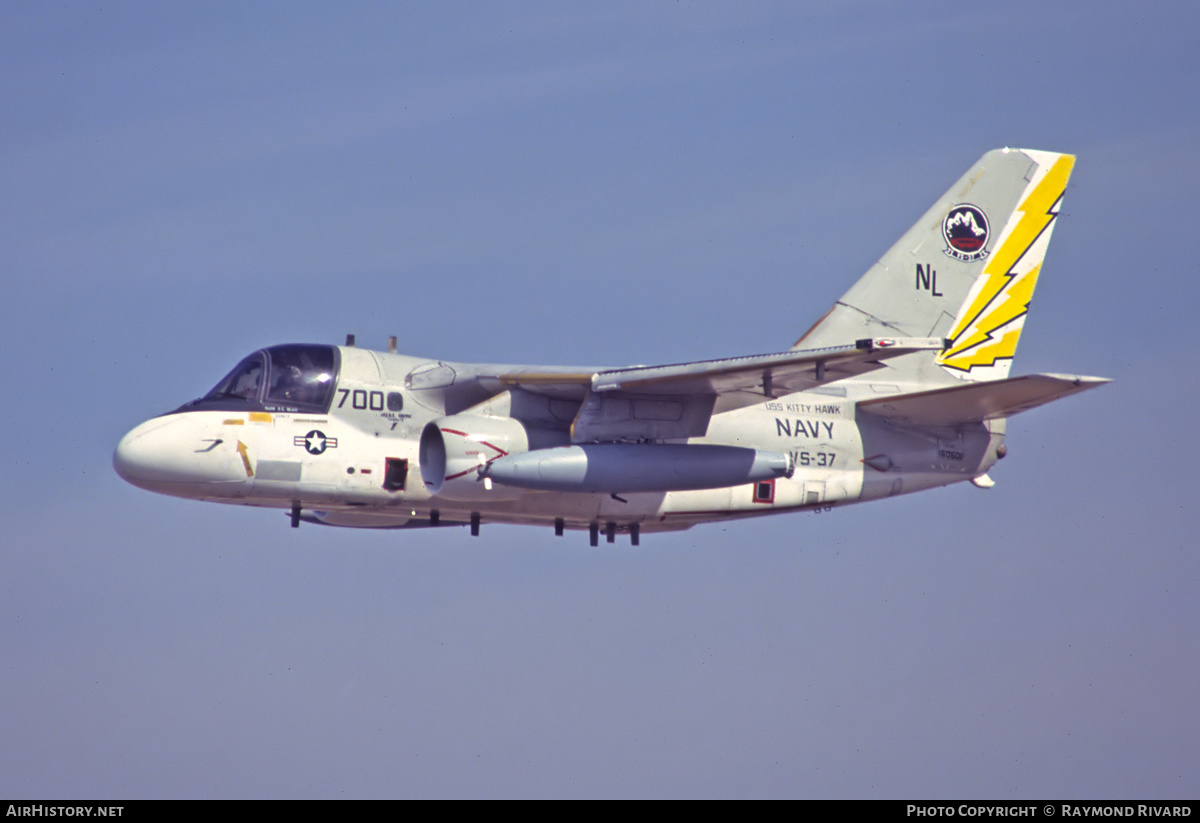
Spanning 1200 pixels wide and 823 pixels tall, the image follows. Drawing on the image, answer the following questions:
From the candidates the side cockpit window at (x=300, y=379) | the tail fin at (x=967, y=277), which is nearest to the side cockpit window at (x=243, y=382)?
the side cockpit window at (x=300, y=379)

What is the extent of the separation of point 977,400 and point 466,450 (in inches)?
327

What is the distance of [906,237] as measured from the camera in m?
28.7

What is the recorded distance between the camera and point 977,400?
2550 cm

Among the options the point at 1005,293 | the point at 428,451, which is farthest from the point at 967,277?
the point at 428,451

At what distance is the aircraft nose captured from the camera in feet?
77.5

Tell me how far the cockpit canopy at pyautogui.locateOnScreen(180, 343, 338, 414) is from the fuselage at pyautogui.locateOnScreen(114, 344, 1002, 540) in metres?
0.02

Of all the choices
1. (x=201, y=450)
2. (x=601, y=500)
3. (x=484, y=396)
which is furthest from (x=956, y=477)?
(x=201, y=450)

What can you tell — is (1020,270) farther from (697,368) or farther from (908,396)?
(697,368)

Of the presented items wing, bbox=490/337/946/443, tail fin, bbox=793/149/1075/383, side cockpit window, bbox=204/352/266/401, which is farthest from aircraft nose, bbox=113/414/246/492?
tail fin, bbox=793/149/1075/383

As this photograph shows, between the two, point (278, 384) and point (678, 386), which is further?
point (278, 384)

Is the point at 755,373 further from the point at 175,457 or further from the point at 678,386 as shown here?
the point at 175,457

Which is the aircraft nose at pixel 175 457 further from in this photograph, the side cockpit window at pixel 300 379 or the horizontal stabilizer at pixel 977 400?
the horizontal stabilizer at pixel 977 400

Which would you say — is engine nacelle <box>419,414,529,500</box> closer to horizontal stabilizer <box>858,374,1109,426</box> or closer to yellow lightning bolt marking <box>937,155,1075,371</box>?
horizontal stabilizer <box>858,374,1109,426</box>

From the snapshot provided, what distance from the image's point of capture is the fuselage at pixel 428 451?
23.6m
